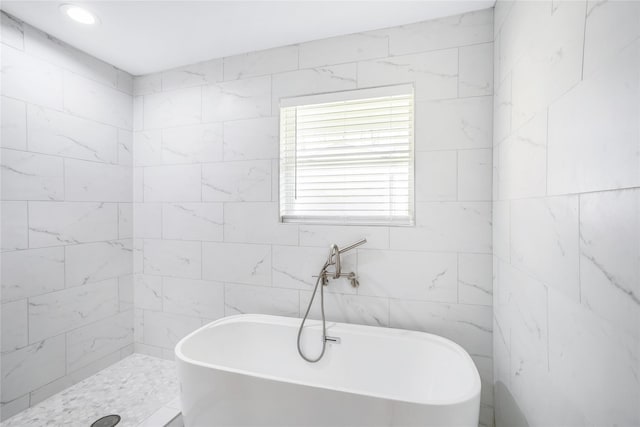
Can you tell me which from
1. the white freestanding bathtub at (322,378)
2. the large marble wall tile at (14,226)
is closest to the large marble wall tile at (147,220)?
the large marble wall tile at (14,226)

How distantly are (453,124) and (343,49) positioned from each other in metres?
0.90

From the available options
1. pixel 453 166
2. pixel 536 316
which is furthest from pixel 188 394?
pixel 453 166

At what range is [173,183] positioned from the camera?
2.56 m

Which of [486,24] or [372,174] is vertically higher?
[486,24]

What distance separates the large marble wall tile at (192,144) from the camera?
95.7 inches

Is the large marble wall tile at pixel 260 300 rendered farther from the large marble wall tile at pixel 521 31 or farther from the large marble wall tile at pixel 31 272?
the large marble wall tile at pixel 521 31

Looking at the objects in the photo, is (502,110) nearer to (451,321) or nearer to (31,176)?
(451,321)

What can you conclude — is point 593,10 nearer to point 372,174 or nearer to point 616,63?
point 616,63

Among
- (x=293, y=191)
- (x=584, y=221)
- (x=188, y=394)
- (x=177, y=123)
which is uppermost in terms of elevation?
(x=177, y=123)

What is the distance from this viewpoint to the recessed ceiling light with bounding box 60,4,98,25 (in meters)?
1.83

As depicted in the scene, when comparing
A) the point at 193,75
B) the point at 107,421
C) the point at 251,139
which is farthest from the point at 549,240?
the point at 193,75

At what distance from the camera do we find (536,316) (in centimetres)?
113

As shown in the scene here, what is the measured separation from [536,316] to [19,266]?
9.31 ft

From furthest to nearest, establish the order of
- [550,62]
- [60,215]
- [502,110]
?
[60,215], [502,110], [550,62]
